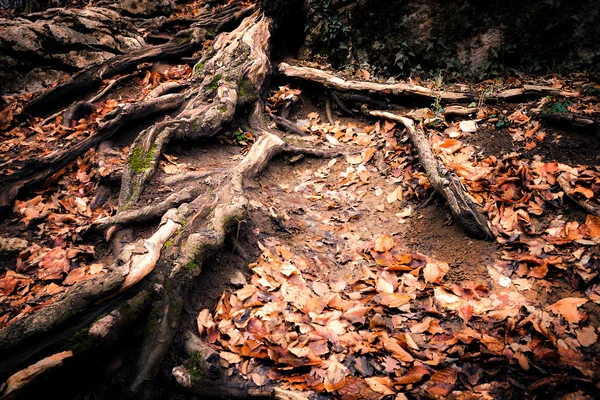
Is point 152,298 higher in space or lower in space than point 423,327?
higher

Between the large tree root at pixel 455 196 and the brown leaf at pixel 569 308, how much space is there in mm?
733

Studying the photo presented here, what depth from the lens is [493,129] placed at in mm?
3910

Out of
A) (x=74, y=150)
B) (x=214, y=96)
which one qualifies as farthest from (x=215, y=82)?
(x=74, y=150)

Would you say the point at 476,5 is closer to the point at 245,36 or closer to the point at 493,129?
the point at 493,129

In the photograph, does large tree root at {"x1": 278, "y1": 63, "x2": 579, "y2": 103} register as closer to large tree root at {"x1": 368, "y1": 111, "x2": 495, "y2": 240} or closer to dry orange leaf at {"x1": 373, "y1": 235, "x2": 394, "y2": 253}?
large tree root at {"x1": 368, "y1": 111, "x2": 495, "y2": 240}

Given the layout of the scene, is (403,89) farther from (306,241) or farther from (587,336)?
(587,336)

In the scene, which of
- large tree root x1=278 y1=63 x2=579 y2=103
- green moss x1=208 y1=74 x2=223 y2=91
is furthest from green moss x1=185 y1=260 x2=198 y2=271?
large tree root x1=278 y1=63 x2=579 y2=103

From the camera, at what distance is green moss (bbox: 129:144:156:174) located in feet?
11.7

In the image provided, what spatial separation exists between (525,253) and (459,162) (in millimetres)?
1355

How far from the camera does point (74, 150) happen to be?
4.14 meters

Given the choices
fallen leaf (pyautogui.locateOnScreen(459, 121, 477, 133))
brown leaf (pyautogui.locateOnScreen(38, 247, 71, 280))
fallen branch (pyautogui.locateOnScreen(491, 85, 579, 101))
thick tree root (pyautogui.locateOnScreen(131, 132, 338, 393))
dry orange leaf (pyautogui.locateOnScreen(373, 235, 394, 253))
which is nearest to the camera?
thick tree root (pyautogui.locateOnScreen(131, 132, 338, 393))

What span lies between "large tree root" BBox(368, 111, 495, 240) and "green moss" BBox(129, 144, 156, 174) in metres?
3.15

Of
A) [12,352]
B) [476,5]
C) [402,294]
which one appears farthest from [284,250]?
[476,5]

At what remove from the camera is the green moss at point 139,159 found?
3.58 meters
